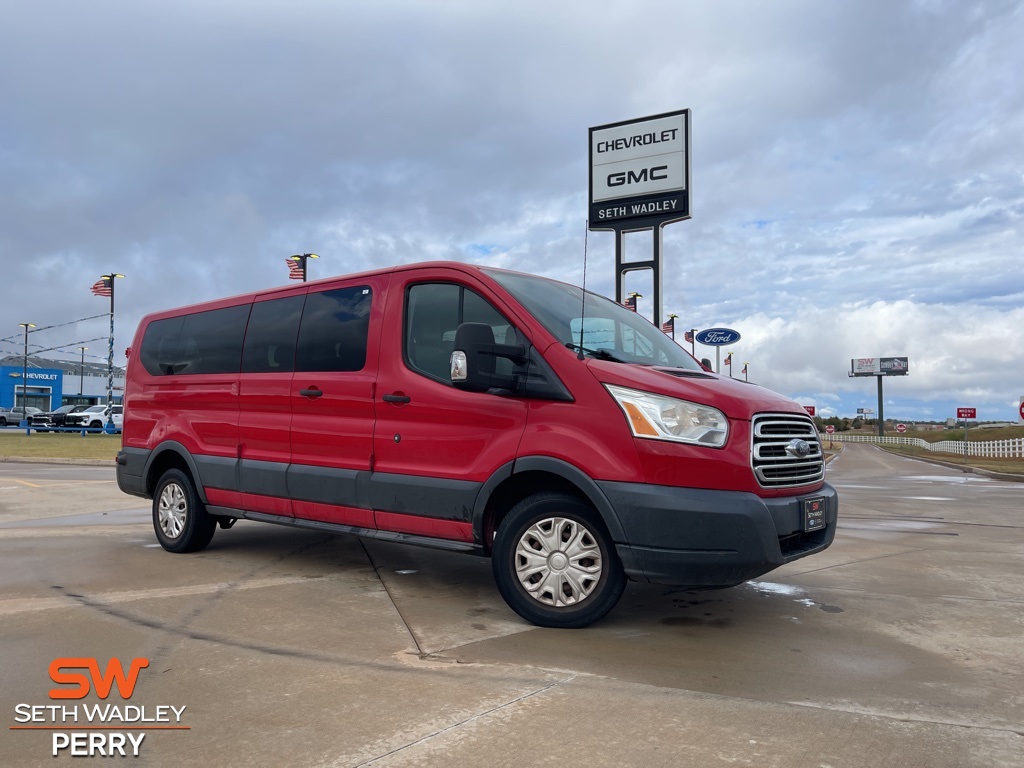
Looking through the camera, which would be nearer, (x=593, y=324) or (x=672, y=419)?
(x=672, y=419)

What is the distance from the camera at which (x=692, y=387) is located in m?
4.31

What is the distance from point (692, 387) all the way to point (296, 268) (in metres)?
24.7

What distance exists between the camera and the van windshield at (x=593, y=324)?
4.88 metres

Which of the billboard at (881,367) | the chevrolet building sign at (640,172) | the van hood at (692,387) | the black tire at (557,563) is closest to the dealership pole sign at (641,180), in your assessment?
the chevrolet building sign at (640,172)

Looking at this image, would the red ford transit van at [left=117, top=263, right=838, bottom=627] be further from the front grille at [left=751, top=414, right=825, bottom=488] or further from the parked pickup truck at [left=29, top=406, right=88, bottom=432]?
the parked pickup truck at [left=29, top=406, right=88, bottom=432]

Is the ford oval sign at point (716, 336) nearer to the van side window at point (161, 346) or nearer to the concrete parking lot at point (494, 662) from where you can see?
the concrete parking lot at point (494, 662)

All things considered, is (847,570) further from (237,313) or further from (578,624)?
(237,313)

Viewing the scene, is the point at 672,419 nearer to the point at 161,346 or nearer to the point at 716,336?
the point at 161,346

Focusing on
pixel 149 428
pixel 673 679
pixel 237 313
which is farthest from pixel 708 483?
pixel 149 428

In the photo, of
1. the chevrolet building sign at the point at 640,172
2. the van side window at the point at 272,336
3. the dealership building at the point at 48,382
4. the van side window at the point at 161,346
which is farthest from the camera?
the dealership building at the point at 48,382

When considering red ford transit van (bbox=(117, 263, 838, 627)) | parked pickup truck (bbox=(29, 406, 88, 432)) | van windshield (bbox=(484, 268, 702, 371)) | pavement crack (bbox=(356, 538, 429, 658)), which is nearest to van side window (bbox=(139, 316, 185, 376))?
red ford transit van (bbox=(117, 263, 838, 627))

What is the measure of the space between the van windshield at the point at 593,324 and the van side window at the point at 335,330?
1075mm

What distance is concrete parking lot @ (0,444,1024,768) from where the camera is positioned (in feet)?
9.46

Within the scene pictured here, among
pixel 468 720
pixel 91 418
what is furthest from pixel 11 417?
pixel 468 720
